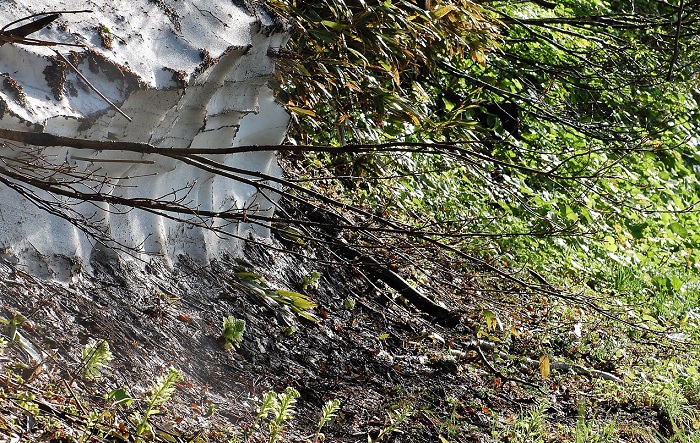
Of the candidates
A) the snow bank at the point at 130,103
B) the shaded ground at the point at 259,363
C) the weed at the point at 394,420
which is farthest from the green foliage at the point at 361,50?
the weed at the point at 394,420

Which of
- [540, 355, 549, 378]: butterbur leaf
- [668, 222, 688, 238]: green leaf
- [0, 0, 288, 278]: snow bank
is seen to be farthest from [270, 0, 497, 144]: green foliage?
[668, 222, 688, 238]: green leaf

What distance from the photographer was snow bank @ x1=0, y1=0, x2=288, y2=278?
8.82 feet

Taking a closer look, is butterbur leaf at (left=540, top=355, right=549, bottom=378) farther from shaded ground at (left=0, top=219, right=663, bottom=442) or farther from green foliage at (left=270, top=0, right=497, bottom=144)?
green foliage at (left=270, top=0, right=497, bottom=144)

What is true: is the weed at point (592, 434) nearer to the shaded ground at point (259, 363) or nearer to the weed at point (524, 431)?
the weed at point (524, 431)

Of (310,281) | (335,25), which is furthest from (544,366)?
(335,25)

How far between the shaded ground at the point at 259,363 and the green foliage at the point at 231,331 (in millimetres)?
39

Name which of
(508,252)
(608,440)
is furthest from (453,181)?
(608,440)

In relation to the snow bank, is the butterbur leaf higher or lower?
lower

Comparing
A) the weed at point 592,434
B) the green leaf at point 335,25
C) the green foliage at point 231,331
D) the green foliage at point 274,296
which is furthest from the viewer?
the green foliage at point 274,296

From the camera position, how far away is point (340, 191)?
6012 millimetres

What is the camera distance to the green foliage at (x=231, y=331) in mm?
3480

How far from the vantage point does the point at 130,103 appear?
301 centimetres

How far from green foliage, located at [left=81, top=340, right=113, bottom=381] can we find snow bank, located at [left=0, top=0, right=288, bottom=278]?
51cm

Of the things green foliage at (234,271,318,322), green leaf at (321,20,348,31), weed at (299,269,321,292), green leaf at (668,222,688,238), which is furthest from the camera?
green leaf at (668,222,688,238)
